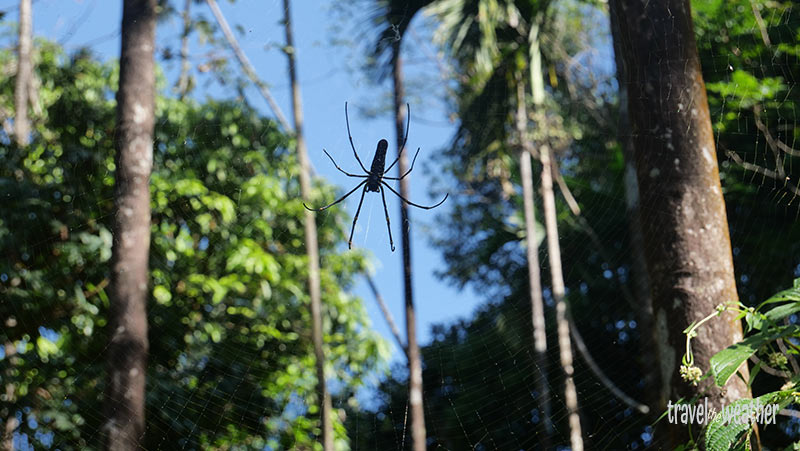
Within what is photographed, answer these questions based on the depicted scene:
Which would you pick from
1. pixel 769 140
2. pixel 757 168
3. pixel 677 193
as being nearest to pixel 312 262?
pixel 757 168

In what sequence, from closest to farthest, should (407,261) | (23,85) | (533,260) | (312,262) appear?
(407,261) < (312,262) < (23,85) < (533,260)

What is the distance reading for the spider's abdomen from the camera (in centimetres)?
350

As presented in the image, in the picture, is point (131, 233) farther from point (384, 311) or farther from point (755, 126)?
point (755, 126)

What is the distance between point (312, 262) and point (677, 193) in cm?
429

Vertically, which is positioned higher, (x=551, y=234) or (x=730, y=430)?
(x=551, y=234)

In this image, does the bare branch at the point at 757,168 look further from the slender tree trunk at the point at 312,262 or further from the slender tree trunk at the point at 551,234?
the slender tree trunk at the point at 551,234

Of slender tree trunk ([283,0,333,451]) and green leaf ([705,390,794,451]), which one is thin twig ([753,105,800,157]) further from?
green leaf ([705,390,794,451])

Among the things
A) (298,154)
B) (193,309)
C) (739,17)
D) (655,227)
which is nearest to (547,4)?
(739,17)

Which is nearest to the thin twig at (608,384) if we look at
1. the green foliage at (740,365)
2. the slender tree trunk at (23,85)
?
the green foliage at (740,365)

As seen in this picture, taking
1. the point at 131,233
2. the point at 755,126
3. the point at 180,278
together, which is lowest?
the point at 131,233

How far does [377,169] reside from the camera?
3.65 metres

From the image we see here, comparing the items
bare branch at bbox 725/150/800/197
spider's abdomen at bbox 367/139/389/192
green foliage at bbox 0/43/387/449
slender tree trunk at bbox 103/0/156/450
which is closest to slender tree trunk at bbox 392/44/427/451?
spider's abdomen at bbox 367/139/389/192

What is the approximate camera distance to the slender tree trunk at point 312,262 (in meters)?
5.23

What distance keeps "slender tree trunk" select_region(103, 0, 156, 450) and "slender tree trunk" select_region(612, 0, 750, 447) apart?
257 centimetres
